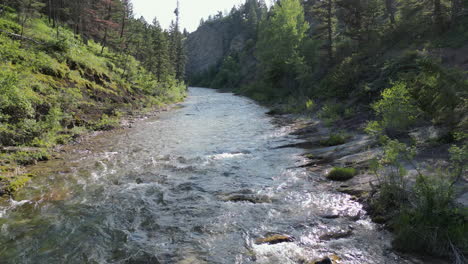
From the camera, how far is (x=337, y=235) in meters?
6.41

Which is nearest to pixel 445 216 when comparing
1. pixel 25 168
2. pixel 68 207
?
pixel 68 207

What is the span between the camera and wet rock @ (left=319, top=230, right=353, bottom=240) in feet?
20.8

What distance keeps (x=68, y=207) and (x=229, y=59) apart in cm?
9091

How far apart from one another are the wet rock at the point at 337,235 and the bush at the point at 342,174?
3.38 meters

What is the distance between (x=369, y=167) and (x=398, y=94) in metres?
3.63

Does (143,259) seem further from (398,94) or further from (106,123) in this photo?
(106,123)

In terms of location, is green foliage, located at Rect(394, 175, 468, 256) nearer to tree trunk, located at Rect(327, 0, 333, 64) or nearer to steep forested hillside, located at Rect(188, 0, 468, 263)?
steep forested hillside, located at Rect(188, 0, 468, 263)

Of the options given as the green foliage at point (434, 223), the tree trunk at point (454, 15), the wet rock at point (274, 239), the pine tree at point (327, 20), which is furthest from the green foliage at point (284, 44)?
the wet rock at point (274, 239)

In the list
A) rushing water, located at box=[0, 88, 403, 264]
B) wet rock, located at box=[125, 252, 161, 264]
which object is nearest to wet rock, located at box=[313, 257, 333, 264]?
rushing water, located at box=[0, 88, 403, 264]

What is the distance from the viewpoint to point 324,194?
867cm

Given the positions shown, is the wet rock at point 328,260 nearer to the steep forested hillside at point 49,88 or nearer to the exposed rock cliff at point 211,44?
the steep forested hillside at point 49,88

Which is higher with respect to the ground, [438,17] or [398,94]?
[438,17]

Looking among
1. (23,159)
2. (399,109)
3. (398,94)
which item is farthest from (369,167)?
(23,159)

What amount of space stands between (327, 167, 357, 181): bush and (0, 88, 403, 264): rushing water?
0.50 meters
